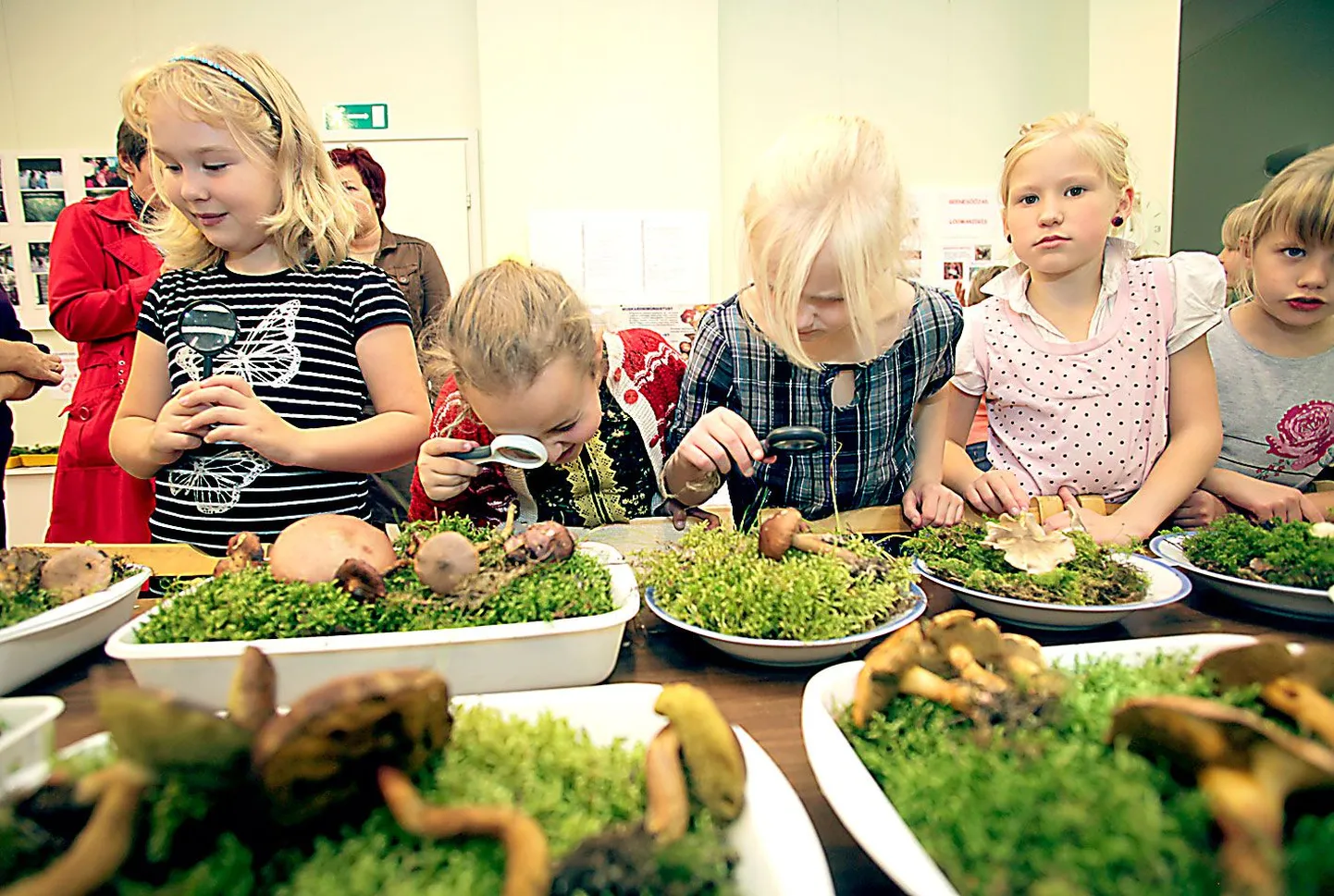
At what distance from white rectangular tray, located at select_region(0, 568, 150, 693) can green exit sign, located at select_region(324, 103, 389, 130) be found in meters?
4.15

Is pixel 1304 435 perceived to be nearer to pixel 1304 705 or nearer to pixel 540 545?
pixel 1304 705

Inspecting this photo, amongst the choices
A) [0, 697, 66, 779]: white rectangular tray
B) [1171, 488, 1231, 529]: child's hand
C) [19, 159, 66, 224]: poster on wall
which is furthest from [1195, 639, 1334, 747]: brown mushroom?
[19, 159, 66, 224]: poster on wall

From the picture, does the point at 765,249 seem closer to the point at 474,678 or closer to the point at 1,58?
the point at 474,678

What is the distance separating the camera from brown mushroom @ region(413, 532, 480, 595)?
0.87 m

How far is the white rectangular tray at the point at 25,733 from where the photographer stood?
0.55 m

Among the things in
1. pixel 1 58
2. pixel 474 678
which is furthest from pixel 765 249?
pixel 1 58

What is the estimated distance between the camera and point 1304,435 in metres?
1.84

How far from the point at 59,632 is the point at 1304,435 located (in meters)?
2.54

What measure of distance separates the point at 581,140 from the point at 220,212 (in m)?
3.17

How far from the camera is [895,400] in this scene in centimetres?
165

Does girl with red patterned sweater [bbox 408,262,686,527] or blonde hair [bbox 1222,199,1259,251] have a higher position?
blonde hair [bbox 1222,199,1259,251]

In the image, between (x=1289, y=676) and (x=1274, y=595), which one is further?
(x=1274, y=595)

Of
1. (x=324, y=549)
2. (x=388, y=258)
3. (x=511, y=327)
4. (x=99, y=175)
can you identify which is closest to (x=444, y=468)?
(x=511, y=327)

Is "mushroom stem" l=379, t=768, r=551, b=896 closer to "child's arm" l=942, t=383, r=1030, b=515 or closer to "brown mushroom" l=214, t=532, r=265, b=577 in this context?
"brown mushroom" l=214, t=532, r=265, b=577
